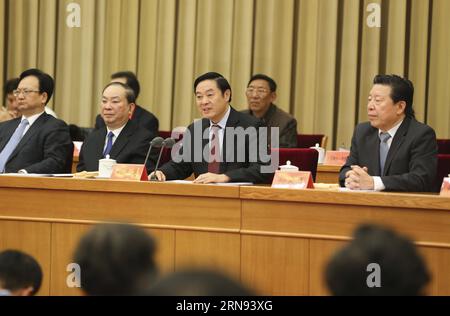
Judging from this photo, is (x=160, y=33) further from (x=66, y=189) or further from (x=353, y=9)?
(x=66, y=189)

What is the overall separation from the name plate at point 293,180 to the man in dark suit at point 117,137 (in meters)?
1.21

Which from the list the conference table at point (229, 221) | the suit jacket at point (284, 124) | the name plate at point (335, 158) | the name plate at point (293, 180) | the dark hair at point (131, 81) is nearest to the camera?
the conference table at point (229, 221)

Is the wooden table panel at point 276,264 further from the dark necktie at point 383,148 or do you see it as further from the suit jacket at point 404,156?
the dark necktie at point 383,148

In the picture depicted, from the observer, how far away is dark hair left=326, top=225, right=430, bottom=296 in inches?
49.5

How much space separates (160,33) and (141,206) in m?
4.35

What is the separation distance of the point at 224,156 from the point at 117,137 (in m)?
0.70

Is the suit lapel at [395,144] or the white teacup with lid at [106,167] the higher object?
the suit lapel at [395,144]

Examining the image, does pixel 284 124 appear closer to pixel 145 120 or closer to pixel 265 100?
pixel 265 100

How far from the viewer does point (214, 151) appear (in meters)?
4.61

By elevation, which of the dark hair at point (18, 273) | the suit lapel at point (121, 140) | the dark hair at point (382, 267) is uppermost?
the suit lapel at point (121, 140)

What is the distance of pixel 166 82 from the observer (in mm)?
8000

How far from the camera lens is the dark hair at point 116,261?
136cm

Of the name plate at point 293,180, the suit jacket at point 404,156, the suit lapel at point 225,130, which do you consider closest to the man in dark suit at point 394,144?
the suit jacket at point 404,156
